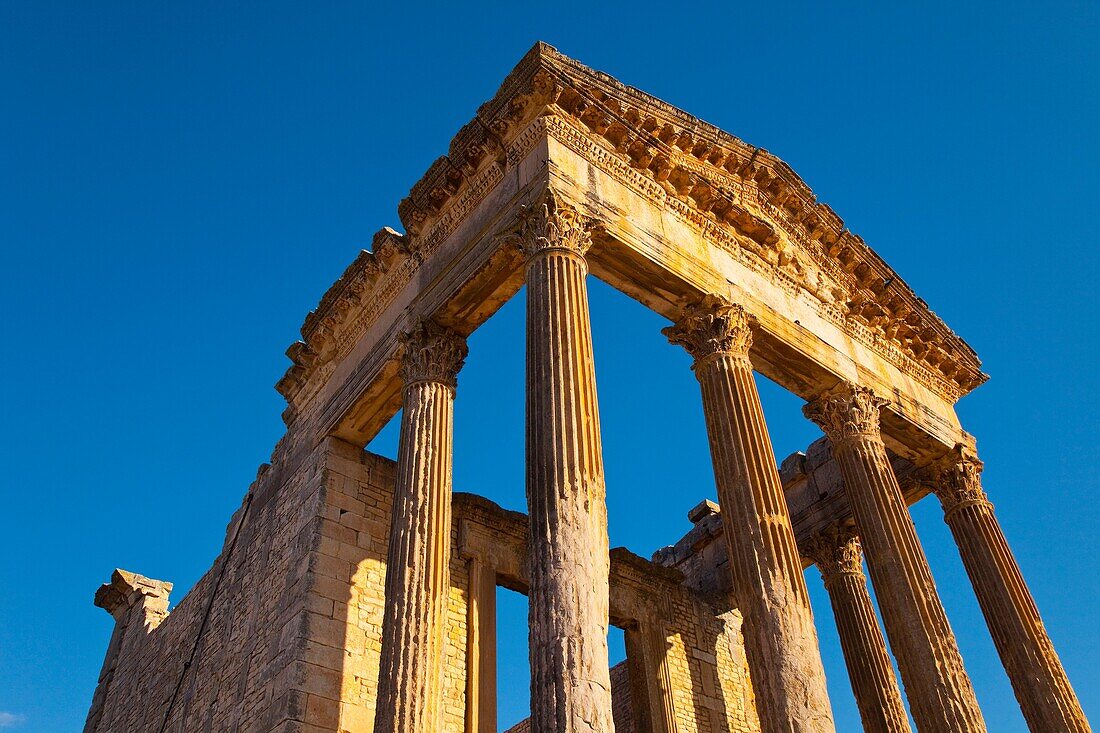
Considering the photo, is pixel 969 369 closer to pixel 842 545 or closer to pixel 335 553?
pixel 842 545

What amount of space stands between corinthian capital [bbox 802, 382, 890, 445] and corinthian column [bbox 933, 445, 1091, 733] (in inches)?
94.6

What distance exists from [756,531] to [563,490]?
299 cm

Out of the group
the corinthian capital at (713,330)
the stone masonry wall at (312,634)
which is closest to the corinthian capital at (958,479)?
the stone masonry wall at (312,634)

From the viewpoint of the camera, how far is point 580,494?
8.93 meters

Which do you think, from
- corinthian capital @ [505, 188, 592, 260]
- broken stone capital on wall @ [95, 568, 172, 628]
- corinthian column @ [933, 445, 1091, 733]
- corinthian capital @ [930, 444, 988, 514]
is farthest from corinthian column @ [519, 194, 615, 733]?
broken stone capital on wall @ [95, 568, 172, 628]

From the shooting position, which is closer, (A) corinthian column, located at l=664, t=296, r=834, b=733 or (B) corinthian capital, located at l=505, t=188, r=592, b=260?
(A) corinthian column, located at l=664, t=296, r=834, b=733

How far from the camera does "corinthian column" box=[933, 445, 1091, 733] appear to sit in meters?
13.1

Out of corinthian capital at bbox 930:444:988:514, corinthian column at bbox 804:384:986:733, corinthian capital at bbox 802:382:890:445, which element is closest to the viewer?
corinthian column at bbox 804:384:986:733

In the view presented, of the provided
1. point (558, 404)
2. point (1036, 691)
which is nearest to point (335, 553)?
point (558, 404)

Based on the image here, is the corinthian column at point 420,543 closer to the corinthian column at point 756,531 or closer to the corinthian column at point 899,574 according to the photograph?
the corinthian column at point 756,531

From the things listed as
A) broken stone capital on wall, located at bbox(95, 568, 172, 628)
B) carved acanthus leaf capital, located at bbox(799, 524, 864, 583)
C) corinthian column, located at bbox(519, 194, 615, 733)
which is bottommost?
corinthian column, located at bbox(519, 194, 615, 733)

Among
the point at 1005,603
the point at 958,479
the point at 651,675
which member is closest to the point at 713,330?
the point at 958,479

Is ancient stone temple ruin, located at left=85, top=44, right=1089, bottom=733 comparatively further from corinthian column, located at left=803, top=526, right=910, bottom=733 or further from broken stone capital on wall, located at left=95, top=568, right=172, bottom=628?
broken stone capital on wall, located at left=95, top=568, right=172, bottom=628

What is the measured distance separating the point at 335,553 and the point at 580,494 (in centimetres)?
568
